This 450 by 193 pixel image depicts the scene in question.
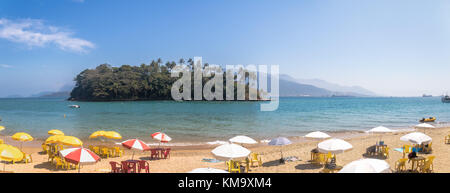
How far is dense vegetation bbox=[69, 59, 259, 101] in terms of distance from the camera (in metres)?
117

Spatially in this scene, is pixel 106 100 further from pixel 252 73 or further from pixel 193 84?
pixel 252 73

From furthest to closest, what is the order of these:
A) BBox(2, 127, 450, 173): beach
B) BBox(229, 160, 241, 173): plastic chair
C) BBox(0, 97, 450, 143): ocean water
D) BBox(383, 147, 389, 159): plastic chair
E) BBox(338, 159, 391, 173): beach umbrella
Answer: BBox(0, 97, 450, 143): ocean water → BBox(383, 147, 389, 159): plastic chair → BBox(2, 127, 450, 173): beach → BBox(229, 160, 241, 173): plastic chair → BBox(338, 159, 391, 173): beach umbrella

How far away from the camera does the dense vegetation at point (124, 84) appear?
117m

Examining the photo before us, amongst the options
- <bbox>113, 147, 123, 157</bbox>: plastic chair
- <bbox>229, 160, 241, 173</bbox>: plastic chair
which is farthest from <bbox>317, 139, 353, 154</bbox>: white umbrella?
<bbox>113, 147, 123, 157</bbox>: plastic chair

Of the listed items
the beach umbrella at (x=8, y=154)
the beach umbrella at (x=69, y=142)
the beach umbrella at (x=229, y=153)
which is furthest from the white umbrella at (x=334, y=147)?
the beach umbrella at (x=8, y=154)

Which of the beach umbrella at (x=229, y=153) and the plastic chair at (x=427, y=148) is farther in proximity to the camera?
the plastic chair at (x=427, y=148)

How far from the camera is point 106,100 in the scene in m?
117

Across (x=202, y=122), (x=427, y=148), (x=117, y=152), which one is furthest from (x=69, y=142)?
(x=202, y=122)

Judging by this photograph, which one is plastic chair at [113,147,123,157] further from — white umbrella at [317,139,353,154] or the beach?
white umbrella at [317,139,353,154]

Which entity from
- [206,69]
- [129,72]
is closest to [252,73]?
[206,69]

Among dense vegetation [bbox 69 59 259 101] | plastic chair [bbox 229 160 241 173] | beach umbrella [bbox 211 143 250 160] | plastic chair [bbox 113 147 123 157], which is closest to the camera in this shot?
beach umbrella [bbox 211 143 250 160]

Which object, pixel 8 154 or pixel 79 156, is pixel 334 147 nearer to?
pixel 79 156

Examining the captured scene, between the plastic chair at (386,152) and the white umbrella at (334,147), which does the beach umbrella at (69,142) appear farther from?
the plastic chair at (386,152)
